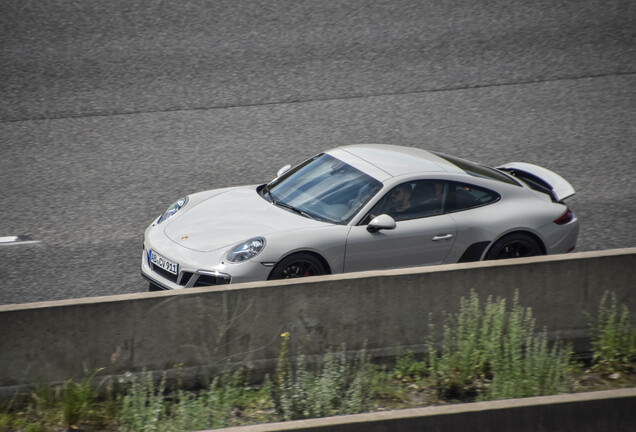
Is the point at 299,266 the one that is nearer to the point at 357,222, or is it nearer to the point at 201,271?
the point at 357,222

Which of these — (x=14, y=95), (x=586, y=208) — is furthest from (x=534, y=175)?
(x=14, y=95)

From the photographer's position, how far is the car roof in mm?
7766

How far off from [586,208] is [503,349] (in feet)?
14.2

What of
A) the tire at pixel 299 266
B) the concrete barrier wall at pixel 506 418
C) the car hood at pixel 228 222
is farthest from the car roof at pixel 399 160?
the concrete barrier wall at pixel 506 418

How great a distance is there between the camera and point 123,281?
7883 millimetres

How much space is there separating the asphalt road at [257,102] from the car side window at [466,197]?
5.76 ft

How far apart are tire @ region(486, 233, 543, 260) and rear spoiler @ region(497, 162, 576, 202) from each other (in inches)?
27.7

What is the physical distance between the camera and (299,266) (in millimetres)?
7070

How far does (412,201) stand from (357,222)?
65 cm

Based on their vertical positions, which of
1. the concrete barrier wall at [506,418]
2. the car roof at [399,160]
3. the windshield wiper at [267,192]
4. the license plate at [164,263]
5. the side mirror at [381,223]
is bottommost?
the concrete barrier wall at [506,418]

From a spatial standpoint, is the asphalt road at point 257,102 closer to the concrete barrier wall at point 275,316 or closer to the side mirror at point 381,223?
the concrete barrier wall at point 275,316

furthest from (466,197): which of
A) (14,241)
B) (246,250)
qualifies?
(14,241)

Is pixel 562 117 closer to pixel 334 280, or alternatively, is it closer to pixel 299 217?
pixel 299 217

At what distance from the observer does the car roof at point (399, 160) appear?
7.77 m
